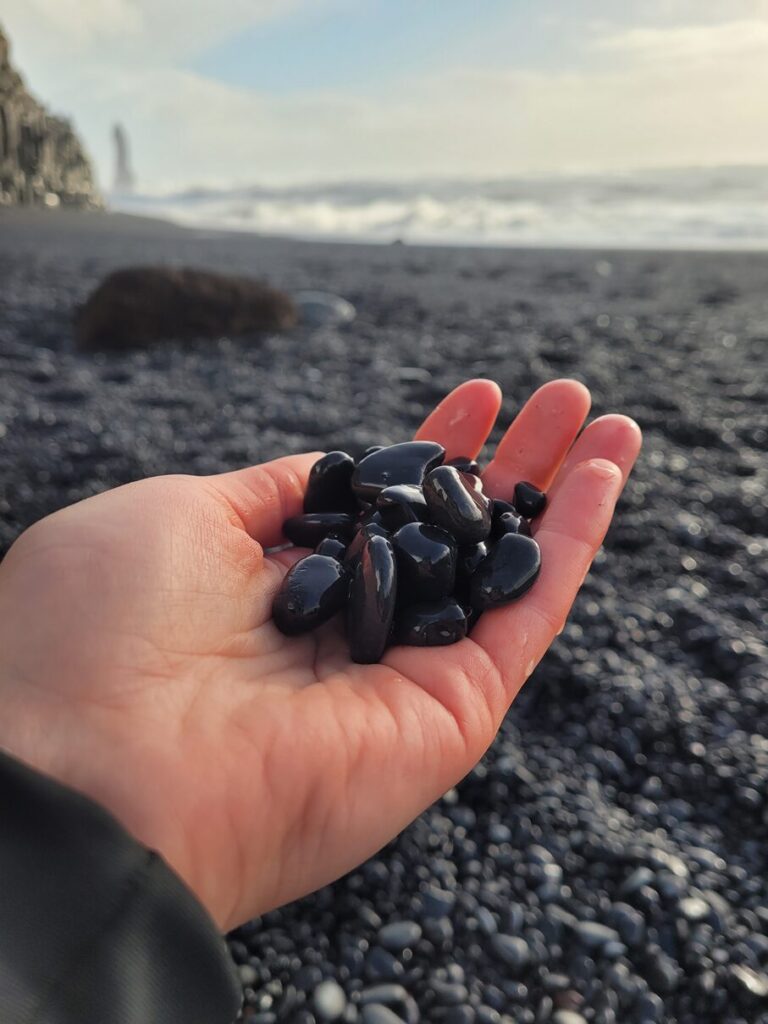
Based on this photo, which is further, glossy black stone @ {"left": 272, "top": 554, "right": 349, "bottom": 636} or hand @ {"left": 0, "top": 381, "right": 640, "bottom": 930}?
glossy black stone @ {"left": 272, "top": 554, "right": 349, "bottom": 636}

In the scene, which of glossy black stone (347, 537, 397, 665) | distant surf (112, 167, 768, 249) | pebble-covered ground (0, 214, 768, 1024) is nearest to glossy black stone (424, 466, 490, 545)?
glossy black stone (347, 537, 397, 665)

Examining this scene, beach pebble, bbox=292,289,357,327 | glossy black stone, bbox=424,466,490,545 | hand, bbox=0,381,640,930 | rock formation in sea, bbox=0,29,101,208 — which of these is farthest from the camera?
rock formation in sea, bbox=0,29,101,208

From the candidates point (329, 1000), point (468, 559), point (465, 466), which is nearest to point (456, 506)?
point (468, 559)

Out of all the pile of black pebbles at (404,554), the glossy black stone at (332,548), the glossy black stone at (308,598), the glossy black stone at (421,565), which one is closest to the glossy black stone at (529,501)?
the pile of black pebbles at (404,554)

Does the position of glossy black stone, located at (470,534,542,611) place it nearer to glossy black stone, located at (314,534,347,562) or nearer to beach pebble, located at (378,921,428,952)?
glossy black stone, located at (314,534,347,562)

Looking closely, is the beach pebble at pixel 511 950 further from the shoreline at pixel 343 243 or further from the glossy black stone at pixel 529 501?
the shoreline at pixel 343 243

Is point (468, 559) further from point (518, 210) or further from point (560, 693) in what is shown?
point (518, 210)

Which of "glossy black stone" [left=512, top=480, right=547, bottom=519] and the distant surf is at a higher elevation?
the distant surf
